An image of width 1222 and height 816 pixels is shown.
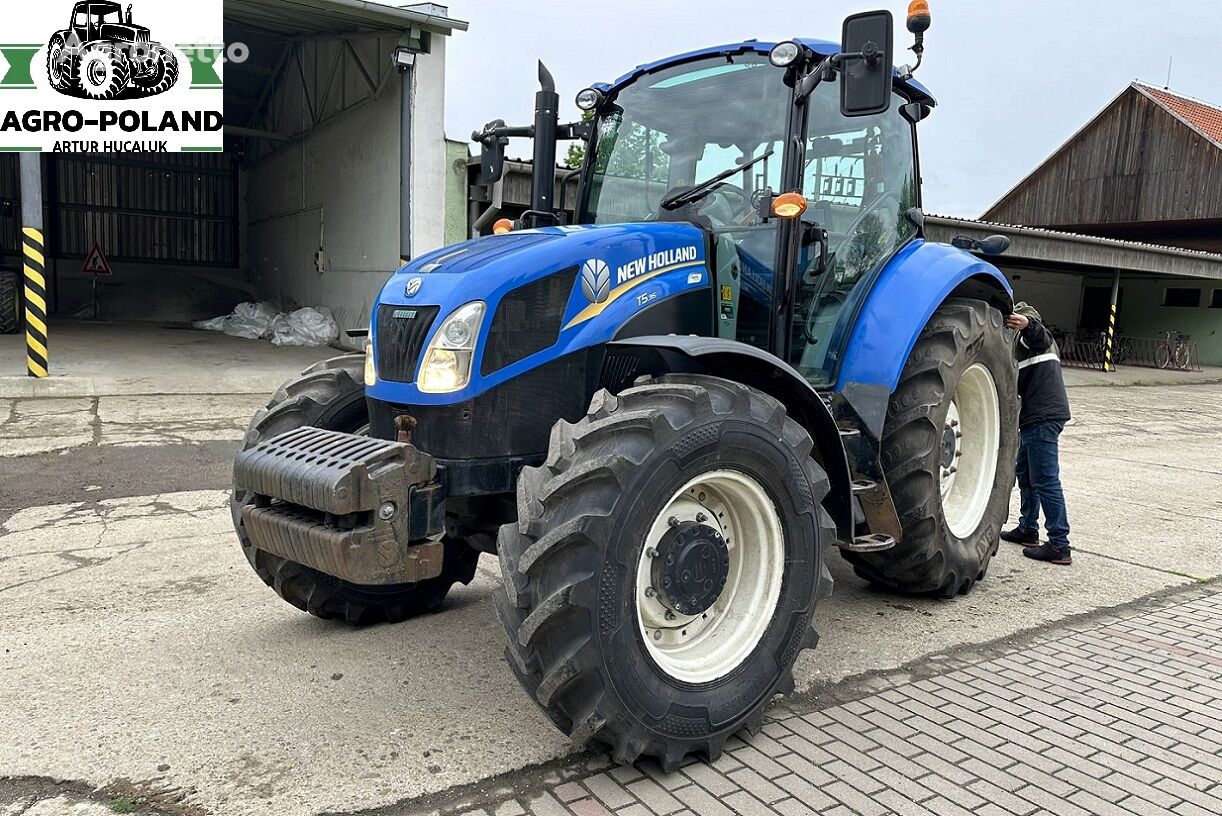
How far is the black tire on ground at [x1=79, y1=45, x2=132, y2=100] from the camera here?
1227 centimetres

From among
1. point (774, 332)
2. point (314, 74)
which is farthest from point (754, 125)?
point (314, 74)

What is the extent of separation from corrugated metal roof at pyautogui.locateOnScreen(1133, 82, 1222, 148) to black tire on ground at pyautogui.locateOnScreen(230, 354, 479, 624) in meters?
35.3

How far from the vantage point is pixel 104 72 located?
40.9 feet

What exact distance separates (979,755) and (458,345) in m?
2.17

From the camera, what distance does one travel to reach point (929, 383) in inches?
165

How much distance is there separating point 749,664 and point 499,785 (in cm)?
88

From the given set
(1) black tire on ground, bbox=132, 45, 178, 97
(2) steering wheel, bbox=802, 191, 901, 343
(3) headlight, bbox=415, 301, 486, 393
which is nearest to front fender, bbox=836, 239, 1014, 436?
(2) steering wheel, bbox=802, 191, 901, 343

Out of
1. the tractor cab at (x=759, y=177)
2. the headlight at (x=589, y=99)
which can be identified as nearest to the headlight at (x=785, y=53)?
the tractor cab at (x=759, y=177)

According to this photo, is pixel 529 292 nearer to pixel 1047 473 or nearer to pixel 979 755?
pixel 979 755

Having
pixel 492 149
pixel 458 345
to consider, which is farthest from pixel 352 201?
pixel 458 345

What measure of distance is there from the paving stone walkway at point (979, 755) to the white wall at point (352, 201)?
11.9 metres

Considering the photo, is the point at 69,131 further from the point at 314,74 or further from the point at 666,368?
the point at 666,368

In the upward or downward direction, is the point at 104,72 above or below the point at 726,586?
above

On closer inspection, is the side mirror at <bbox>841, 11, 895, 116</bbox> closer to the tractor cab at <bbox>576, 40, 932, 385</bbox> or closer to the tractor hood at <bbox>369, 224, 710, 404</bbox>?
the tractor cab at <bbox>576, 40, 932, 385</bbox>
